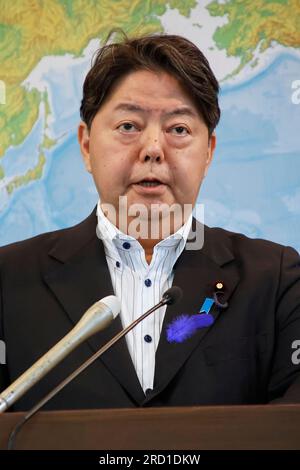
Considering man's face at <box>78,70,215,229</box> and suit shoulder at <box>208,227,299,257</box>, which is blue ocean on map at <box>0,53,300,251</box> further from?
man's face at <box>78,70,215,229</box>

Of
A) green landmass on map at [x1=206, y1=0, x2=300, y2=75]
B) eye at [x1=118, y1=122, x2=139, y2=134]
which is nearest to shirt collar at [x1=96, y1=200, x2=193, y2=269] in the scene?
eye at [x1=118, y1=122, x2=139, y2=134]

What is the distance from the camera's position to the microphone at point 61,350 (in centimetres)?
128

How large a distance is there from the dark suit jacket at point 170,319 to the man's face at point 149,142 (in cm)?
18

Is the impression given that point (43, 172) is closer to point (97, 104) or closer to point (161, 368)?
point (97, 104)

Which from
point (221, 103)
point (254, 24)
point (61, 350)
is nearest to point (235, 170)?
point (221, 103)

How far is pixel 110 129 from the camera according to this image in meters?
2.00

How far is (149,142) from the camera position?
193cm

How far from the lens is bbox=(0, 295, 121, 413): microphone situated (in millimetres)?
1276

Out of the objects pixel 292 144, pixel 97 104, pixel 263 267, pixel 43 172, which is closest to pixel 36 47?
pixel 43 172

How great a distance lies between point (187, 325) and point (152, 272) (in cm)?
19

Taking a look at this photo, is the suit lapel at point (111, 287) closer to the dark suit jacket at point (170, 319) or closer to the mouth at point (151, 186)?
the dark suit jacket at point (170, 319)

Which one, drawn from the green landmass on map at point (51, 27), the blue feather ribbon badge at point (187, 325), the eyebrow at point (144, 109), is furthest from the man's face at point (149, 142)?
the green landmass on map at point (51, 27)

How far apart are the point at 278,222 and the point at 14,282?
1.04 m

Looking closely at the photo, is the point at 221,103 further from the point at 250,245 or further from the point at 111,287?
the point at 111,287
